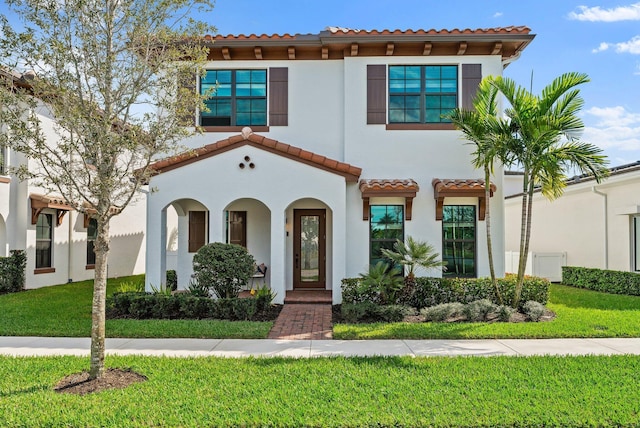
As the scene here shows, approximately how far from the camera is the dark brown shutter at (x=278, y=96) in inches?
552

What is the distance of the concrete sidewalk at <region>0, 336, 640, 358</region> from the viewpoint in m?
7.92

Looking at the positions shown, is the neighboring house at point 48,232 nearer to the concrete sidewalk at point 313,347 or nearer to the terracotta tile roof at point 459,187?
the concrete sidewalk at point 313,347

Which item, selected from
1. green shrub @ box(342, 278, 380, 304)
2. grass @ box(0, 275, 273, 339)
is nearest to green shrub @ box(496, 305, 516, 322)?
green shrub @ box(342, 278, 380, 304)

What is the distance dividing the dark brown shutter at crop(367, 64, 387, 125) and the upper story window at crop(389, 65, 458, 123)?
0.72ft

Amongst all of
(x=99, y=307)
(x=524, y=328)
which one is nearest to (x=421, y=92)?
(x=524, y=328)

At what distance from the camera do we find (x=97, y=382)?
623 cm

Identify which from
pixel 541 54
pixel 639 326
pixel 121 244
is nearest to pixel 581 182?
pixel 541 54

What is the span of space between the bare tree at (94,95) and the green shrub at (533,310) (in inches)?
345

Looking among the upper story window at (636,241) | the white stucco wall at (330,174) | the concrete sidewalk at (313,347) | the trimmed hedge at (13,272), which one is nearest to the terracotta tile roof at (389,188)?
the white stucco wall at (330,174)

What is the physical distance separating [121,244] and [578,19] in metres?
20.7

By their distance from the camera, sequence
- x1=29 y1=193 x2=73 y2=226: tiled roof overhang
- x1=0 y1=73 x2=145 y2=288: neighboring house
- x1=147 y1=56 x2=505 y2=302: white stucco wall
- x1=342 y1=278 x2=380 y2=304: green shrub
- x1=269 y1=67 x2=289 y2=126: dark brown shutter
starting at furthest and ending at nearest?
x1=29 y1=193 x2=73 y2=226: tiled roof overhang
x1=0 y1=73 x2=145 y2=288: neighboring house
x1=269 y1=67 x2=289 y2=126: dark brown shutter
x1=147 y1=56 x2=505 y2=302: white stucco wall
x1=342 y1=278 x2=380 y2=304: green shrub

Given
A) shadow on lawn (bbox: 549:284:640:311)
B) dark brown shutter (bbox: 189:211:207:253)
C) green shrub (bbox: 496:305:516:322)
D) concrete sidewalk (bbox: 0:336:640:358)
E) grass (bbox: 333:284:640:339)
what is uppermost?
dark brown shutter (bbox: 189:211:207:253)

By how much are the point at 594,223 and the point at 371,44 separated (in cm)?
1143

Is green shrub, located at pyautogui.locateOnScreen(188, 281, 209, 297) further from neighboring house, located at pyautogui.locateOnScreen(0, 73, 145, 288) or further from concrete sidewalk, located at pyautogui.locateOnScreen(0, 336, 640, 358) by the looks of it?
neighboring house, located at pyautogui.locateOnScreen(0, 73, 145, 288)
